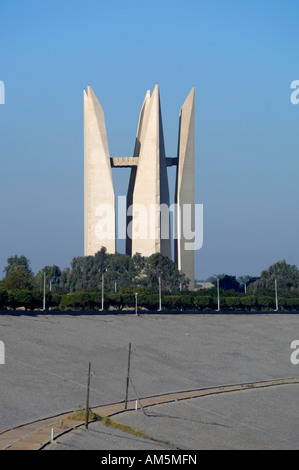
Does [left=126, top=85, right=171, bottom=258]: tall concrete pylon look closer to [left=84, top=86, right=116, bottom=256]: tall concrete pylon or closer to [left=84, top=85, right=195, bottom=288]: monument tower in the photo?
[left=84, top=85, right=195, bottom=288]: monument tower

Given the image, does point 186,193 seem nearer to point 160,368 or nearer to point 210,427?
point 160,368

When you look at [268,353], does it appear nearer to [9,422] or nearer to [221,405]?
[221,405]

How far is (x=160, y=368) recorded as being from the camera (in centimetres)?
4119

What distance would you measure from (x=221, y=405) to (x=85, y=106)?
64.2 m

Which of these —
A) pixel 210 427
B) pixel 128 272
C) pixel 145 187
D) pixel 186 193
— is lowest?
pixel 210 427

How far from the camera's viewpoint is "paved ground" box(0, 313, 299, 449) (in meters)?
29.6

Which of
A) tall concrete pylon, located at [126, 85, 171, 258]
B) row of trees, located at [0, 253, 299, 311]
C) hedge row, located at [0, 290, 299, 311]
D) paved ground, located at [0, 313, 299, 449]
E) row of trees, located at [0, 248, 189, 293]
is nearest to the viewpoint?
paved ground, located at [0, 313, 299, 449]

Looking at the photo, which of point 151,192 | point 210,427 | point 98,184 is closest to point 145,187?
point 151,192

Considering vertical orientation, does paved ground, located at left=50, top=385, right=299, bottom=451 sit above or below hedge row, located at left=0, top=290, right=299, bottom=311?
below

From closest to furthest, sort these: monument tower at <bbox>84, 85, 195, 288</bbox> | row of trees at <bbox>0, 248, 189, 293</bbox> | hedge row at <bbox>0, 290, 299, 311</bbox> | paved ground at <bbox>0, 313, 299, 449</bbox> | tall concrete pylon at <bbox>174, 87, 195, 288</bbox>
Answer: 1. paved ground at <bbox>0, 313, 299, 449</bbox>
2. hedge row at <bbox>0, 290, 299, 311</bbox>
3. row of trees at <bbox>0, 248, 189, 293</bbox>
4. monument tower at <bbox>84, 85, 195, 288</bbox>
5. tall concrete pylon at <bbox>174, 87, 195, 288</bbox>

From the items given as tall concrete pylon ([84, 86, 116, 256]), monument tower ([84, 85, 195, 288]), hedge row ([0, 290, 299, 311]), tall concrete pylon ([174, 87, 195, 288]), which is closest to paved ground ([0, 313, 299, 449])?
hedge row ([0, 290, 299, 311])

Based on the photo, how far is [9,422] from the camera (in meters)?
27.9

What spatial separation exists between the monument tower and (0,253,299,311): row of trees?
2256 mm

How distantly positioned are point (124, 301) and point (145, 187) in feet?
93.5
